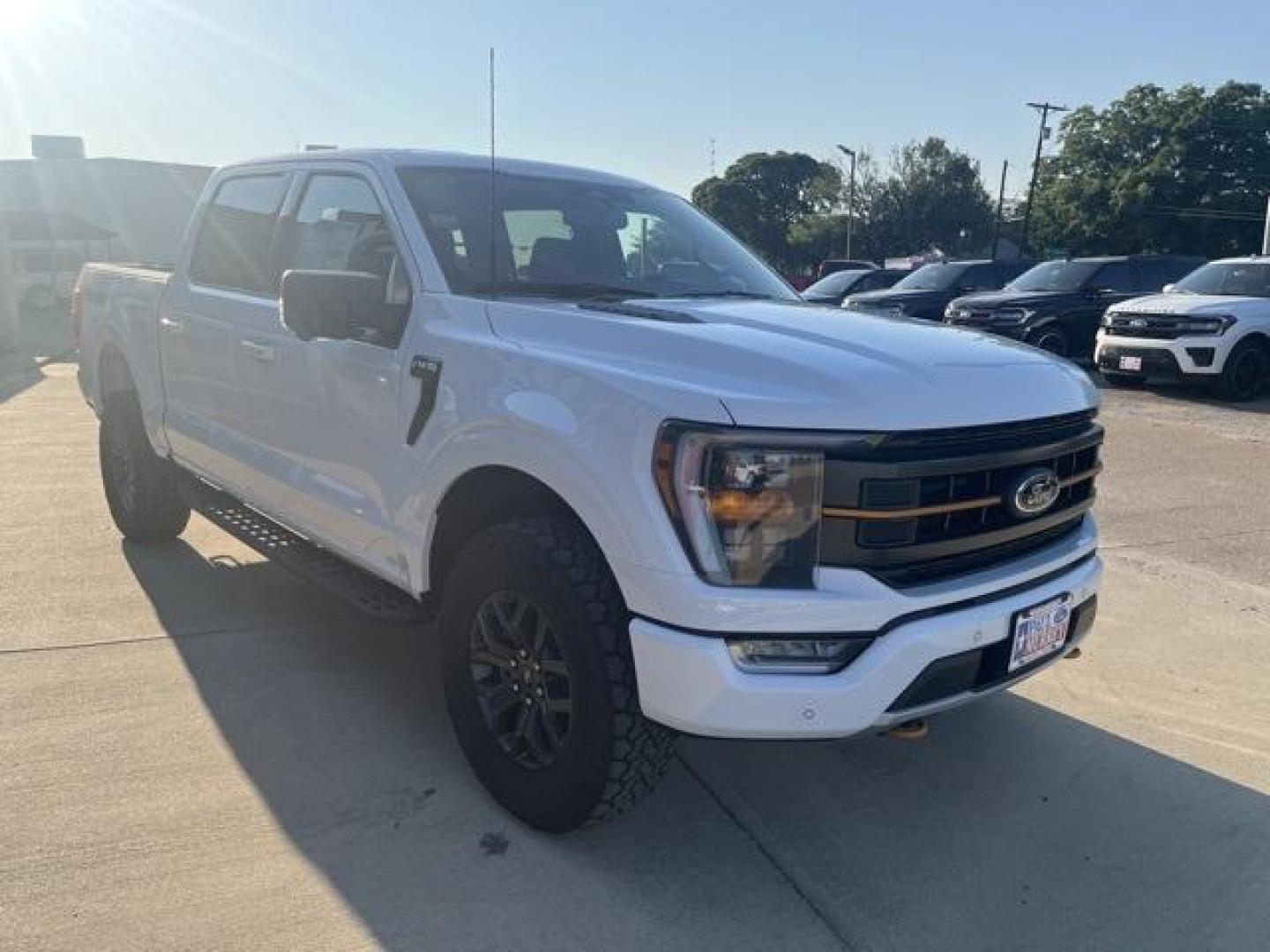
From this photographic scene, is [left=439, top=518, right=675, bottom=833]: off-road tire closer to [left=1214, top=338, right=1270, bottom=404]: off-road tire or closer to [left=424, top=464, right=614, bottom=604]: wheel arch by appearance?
[left=424, top=464, right=614, bottom=604]: wheel arch

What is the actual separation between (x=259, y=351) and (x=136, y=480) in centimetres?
197

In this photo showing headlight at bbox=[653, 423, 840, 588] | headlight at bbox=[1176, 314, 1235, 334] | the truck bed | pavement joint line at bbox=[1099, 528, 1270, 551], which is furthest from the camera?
headlight at bbox=[1176, 314, 1235, 334]

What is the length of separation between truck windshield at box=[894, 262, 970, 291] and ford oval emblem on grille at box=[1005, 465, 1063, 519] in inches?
586

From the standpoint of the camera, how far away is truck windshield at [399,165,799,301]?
3.54 metres

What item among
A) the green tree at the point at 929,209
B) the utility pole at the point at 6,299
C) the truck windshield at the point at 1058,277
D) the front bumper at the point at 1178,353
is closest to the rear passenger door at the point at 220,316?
the front bumper at the point at 1178,353

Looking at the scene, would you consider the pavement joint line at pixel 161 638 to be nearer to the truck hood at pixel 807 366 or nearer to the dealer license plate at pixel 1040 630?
the truck hood at pixel 807 366

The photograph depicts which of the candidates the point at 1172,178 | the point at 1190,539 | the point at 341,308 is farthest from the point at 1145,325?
the point at 1172,178

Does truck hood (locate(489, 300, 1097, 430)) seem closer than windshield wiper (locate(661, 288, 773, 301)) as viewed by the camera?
Yes

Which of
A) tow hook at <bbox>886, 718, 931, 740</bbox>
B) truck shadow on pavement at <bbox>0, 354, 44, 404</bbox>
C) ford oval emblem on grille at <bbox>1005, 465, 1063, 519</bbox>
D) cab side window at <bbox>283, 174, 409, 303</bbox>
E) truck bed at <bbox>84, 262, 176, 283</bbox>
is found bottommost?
truck shadow on pavement at <bbox>0, 354, 44, 404</bbox>

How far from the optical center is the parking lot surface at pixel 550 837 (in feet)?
8.78

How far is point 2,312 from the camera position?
59.1 ft

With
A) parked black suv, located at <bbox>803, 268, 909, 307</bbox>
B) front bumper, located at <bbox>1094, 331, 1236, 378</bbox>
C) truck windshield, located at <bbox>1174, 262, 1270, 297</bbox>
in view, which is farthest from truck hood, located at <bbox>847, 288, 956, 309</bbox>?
front bumper, located at <bbox>1094, 331, 1236, 378</bbox>

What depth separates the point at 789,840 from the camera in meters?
3.06

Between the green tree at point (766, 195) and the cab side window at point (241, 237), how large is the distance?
8333cm
